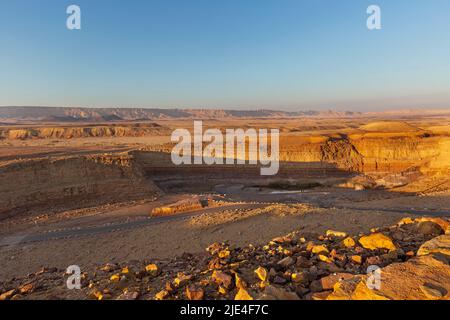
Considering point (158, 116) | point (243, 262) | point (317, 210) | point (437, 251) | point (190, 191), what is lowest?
point (190, 191)

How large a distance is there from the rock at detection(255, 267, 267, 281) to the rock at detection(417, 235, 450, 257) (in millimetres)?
2666

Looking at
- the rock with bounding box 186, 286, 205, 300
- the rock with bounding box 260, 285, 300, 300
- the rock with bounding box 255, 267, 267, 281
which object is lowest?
the rock with bounding box 186, 286, 205, 300

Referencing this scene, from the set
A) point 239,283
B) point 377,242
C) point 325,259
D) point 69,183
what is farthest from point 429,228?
point 69,183

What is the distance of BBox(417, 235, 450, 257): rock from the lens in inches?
208

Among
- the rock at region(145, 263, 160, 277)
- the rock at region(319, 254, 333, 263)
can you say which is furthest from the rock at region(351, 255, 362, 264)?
the rock at region(145, 263, 160, 277)

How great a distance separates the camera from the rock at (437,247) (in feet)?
17.4

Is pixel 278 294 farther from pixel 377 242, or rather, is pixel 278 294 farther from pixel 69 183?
pixel 69 183

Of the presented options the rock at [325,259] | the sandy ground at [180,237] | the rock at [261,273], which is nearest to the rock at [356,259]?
the rock at [325,259]

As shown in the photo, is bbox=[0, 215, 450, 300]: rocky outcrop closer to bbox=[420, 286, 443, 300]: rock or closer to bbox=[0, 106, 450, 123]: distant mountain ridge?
bbox=[420, 286, 443, 300]: rock

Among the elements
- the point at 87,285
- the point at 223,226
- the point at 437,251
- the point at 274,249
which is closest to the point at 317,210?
the point at 223,226

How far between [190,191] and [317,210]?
1601 centimetres

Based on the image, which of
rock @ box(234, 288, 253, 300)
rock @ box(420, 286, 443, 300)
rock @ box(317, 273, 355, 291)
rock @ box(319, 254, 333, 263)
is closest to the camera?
rock @ box(420, 286, 443, 300)
